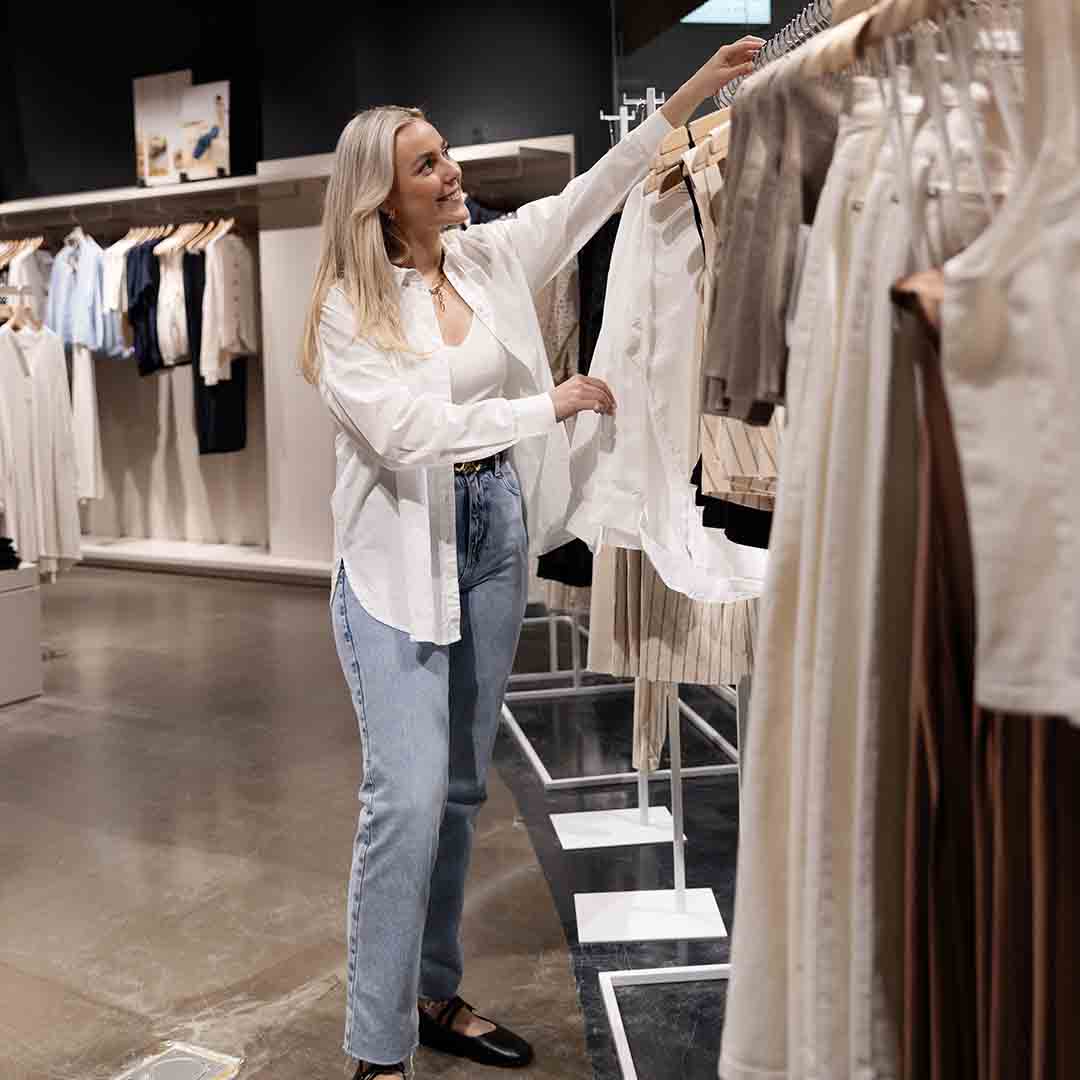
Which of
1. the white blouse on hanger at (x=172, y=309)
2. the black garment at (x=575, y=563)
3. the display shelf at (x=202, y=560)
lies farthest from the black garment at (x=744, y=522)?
the white blouse on hanger at (x=172, y=309)

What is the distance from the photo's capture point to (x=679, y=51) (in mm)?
4715

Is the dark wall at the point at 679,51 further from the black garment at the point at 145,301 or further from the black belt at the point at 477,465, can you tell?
the black garment at the point at 145,301

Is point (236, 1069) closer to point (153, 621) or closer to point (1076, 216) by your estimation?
point (1076, 216)

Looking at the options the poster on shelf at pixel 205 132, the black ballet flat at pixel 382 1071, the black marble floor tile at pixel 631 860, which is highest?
the poster on shelf at pixel 205 132

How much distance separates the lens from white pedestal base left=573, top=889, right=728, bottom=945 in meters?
2.98

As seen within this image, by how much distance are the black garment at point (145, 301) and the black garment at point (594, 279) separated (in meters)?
5.05

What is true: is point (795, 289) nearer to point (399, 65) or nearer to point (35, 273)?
point (399, 65)

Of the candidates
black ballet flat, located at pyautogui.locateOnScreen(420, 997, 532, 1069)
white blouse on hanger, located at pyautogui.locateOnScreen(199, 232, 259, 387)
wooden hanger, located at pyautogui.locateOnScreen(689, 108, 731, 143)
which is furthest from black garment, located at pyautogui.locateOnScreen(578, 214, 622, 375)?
white blouse on hanger, located at pyautogui.locateOnScreen(199, 232, 259, 387)

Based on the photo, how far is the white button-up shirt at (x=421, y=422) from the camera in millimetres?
2031

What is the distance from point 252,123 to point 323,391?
21.7 feet

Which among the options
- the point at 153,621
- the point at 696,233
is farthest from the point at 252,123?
the point at 696,233

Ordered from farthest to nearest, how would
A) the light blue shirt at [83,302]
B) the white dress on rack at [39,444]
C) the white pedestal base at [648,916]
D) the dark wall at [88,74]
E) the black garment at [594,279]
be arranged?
the dark wall at [88,74] → the light blue shirt at [83,302] → the white dress on rack at [39,444] → the black garment at [594,279] → the white pedestal base at [648,916]

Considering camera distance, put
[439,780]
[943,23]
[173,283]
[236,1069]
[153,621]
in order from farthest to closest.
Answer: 1. [173,283]
2. [153,621]
3. [236,1069]
4. [439,780]
5. [943,23]

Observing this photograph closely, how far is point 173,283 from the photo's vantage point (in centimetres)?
799
